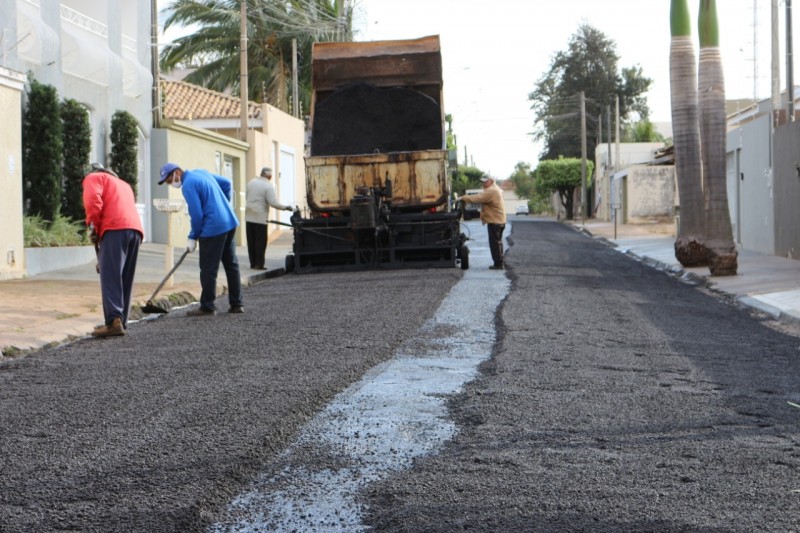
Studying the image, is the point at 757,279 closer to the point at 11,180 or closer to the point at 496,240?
the point at 496,240

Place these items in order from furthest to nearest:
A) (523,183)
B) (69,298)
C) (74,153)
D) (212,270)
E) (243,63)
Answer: (523,183) → (243,63) → (74,153) → (69,298) → (212,270)

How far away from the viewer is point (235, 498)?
181 inches

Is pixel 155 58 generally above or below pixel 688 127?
above

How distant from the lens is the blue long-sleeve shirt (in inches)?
472

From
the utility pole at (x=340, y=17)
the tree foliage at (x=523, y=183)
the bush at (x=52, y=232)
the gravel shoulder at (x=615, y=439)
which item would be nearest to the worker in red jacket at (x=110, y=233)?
the gravel shoulder at (x=615, y=439)

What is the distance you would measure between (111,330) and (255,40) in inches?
1489

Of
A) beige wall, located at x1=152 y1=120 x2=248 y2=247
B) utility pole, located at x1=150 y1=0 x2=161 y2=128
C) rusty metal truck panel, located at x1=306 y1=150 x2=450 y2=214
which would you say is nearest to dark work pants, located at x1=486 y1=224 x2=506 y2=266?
rusty metal truck panel, located at x1=306 y1=150 x2=450 y2=214

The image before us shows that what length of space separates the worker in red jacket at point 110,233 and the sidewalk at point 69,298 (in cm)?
53

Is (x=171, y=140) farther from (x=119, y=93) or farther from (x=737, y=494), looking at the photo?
(x=737, y=494)

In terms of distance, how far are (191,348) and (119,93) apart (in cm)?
1607

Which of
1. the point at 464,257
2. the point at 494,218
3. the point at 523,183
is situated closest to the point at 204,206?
the point at 464,257

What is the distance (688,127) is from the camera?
779 inches

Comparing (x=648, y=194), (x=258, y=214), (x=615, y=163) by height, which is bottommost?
(x=258, y=214)

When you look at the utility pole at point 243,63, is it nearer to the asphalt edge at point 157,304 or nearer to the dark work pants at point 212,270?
the asphalt edge at point 157,304
